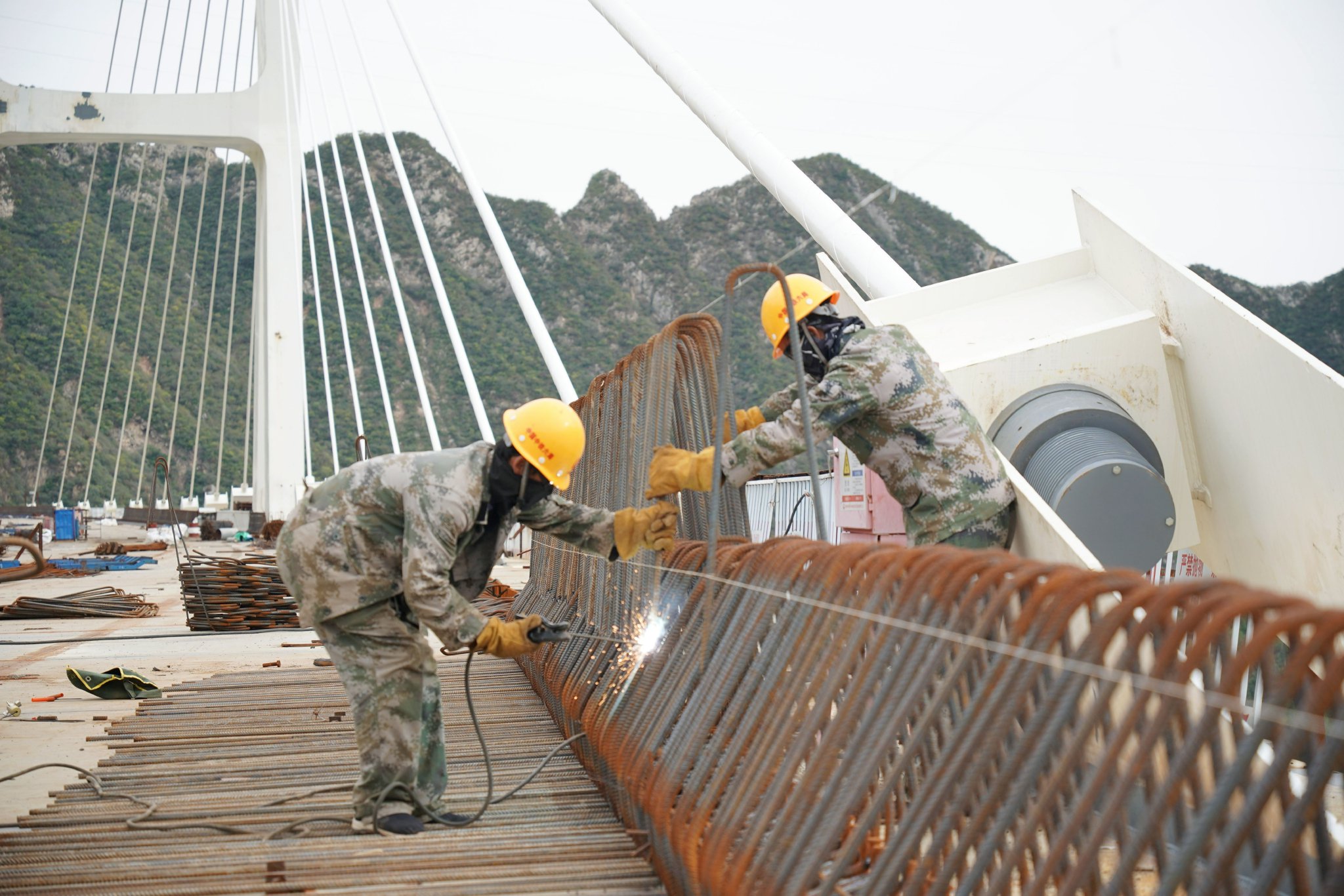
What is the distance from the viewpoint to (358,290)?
244ft

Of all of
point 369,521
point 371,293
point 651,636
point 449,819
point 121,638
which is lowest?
point 121,638

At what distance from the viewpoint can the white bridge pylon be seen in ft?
76.3

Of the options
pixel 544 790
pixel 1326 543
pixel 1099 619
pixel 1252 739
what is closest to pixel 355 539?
pixel 544 790

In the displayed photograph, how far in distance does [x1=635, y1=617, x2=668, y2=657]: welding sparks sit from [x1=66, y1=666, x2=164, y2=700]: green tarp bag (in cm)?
Result: 457

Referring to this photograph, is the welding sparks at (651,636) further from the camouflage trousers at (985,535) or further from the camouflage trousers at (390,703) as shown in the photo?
the camouflage trousers at (985,535)

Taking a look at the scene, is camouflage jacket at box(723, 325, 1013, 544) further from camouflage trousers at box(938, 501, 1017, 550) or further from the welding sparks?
the welding sparks

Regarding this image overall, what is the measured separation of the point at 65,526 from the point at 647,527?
3024 centimetres

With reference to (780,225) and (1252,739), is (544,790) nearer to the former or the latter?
(1252,739)

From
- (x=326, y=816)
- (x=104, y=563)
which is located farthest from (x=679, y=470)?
(x=104, y=563)

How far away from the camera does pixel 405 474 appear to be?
4367 mm

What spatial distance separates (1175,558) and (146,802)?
7.41m

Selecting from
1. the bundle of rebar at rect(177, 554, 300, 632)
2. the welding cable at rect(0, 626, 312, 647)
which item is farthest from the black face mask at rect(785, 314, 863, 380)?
the welding cable at rect(0, 626, 312, 647)

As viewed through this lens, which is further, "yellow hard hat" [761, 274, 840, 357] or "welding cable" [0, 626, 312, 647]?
"welding cable" [0, 626, 312, 647]

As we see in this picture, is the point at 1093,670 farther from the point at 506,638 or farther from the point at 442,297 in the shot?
the point at 442,297
